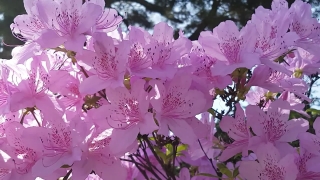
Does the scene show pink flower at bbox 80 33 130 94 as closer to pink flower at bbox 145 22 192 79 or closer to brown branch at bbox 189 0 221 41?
pink flower at bbox 145 22 192 79

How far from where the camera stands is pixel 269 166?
82 cm

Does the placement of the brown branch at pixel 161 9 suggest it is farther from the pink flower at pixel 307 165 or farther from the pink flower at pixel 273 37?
the pink flower at pixel 307 165

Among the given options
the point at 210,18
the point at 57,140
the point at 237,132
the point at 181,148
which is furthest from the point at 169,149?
the point at 210,18

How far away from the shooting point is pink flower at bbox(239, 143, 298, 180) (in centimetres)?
81

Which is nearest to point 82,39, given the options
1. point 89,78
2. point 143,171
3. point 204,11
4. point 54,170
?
point 89,78

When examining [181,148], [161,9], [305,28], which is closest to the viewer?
[305,28]

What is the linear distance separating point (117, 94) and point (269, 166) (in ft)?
0.87

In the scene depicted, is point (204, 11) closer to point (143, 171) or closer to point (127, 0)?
point (127, 0)

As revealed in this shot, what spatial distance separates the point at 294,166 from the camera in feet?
2.64

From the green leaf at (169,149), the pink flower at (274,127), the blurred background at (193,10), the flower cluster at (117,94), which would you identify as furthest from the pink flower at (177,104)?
the blurred background at (193,10)

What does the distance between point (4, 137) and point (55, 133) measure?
10cm

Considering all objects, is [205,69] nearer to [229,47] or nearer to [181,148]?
[229,47]

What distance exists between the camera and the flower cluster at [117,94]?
31.7 inches

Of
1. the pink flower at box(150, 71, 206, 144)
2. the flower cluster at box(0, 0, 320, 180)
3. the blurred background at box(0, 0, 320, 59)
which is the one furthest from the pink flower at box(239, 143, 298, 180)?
the blurred background at box(0, 0, 320, 59)
